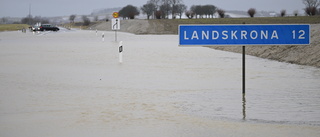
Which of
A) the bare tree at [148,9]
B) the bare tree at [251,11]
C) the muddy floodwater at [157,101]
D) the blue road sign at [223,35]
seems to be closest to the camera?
the muddy floodwater at [157,101]

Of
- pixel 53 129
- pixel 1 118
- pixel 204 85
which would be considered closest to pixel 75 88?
pixel 204 85

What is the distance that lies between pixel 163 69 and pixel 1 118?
1128 cm

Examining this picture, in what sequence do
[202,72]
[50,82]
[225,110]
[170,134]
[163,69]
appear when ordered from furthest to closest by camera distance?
1. [163,69]
2. [202,72]
3. [50,82]
4. [225,110]
5. [170,134]

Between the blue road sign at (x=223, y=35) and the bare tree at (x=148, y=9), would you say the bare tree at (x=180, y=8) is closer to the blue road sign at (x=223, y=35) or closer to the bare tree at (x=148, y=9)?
the bare tree at (x=148, y=9)

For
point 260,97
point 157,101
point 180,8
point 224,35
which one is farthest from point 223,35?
point 180,8

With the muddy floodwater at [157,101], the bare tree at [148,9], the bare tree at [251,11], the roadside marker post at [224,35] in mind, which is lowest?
the muddy floodwater at [157,101]

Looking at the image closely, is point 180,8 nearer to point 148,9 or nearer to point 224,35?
point 148,9

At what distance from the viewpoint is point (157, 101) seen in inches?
466

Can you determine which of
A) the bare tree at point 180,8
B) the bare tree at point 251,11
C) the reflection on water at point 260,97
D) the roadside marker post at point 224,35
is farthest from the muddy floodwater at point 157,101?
the bare tree at point 180,8

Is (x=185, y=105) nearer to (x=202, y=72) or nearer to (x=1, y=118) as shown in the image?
(x=1, y=118)

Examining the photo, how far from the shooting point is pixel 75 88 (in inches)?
556

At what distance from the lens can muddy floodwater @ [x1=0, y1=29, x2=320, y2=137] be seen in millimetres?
8523

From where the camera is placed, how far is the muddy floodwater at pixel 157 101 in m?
8.52

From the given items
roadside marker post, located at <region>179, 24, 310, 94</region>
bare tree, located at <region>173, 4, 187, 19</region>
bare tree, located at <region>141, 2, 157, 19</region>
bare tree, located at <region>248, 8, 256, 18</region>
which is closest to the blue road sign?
roadside marker post, located at <region>179, 24, 310, 94</region>
